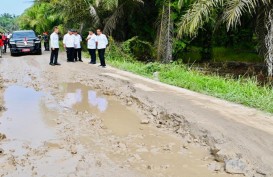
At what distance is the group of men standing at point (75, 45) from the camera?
1702 centimetres

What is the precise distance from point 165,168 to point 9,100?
5.49 m

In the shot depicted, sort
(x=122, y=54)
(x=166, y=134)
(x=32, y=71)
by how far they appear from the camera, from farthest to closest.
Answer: (x=122, y=54)
(x=32, y=71)
(x=166, y=134)

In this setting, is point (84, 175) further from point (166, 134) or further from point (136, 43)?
point (136, 43)

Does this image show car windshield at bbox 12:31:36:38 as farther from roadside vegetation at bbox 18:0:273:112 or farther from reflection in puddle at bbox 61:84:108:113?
reflection in puddle at bbox 61:84:108:113

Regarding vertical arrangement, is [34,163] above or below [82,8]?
below

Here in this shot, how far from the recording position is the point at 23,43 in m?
22.4

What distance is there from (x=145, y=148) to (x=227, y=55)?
1968cm

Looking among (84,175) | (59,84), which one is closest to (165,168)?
(84,175)

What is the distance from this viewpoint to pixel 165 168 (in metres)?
5.34

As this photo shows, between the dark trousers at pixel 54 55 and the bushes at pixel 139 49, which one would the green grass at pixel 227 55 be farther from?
the dark trousers at pixel 54 55

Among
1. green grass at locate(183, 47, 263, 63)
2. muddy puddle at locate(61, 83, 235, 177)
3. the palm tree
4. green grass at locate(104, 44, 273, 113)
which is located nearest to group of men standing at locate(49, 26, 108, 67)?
green grass at locate(104, 44, 273, 113)

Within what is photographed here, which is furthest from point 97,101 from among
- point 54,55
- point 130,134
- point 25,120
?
point 54,55

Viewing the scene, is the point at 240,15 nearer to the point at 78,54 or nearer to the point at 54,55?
the point at 54,55

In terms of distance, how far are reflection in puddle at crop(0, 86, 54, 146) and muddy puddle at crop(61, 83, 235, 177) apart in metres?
0.74
